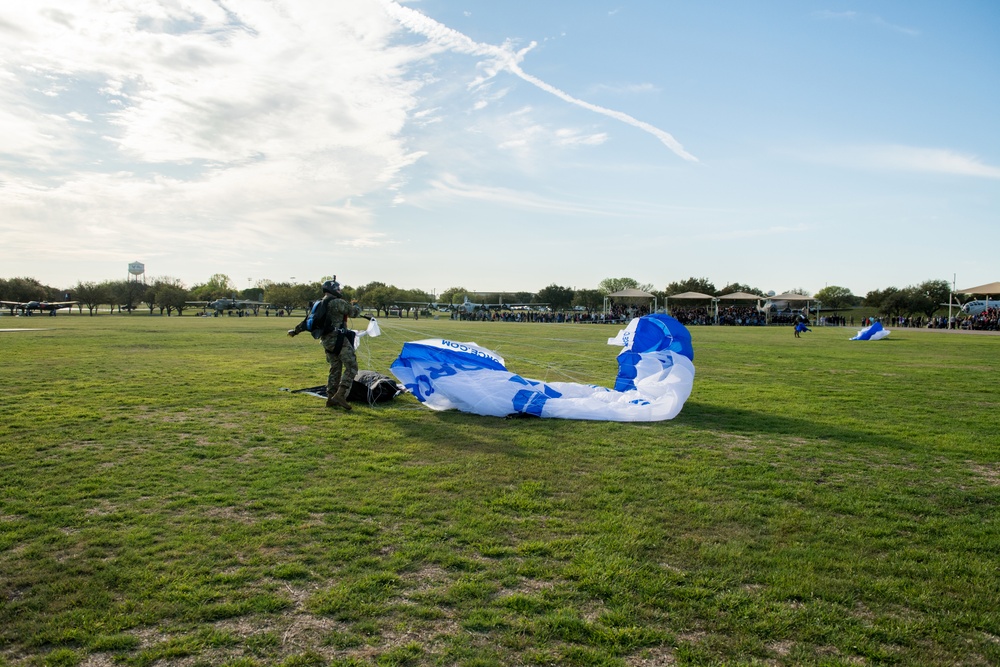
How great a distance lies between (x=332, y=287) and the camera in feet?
30.7

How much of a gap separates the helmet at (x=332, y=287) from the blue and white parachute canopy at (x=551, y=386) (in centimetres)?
142

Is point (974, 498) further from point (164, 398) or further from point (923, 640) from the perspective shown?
point (164, 398)

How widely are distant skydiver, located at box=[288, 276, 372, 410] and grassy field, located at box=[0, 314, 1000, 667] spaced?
62 cm

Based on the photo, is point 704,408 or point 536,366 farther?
point 536,366

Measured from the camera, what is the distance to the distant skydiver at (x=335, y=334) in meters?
9.18

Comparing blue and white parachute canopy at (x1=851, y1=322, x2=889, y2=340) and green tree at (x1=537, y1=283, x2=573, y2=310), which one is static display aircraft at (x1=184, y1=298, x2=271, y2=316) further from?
blue and white parachute canopy at (x1=851, y1=322, x2=889, y2=340)

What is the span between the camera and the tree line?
8181 centimetres

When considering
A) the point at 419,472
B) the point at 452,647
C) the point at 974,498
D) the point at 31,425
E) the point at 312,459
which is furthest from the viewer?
the point at 31,425

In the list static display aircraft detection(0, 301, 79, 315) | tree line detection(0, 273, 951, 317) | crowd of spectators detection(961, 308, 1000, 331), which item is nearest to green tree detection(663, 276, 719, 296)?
tree line detection(0, 273, 951, 317)

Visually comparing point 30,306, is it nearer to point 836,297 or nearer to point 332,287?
point 332,287

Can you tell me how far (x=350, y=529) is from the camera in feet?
14.6

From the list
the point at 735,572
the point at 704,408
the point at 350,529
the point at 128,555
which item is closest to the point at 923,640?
the point at 735,572

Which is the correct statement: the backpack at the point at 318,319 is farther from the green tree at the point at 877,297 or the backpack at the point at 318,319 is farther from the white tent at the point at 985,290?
the green tree at the point at 877,297

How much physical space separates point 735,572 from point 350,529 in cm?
266
